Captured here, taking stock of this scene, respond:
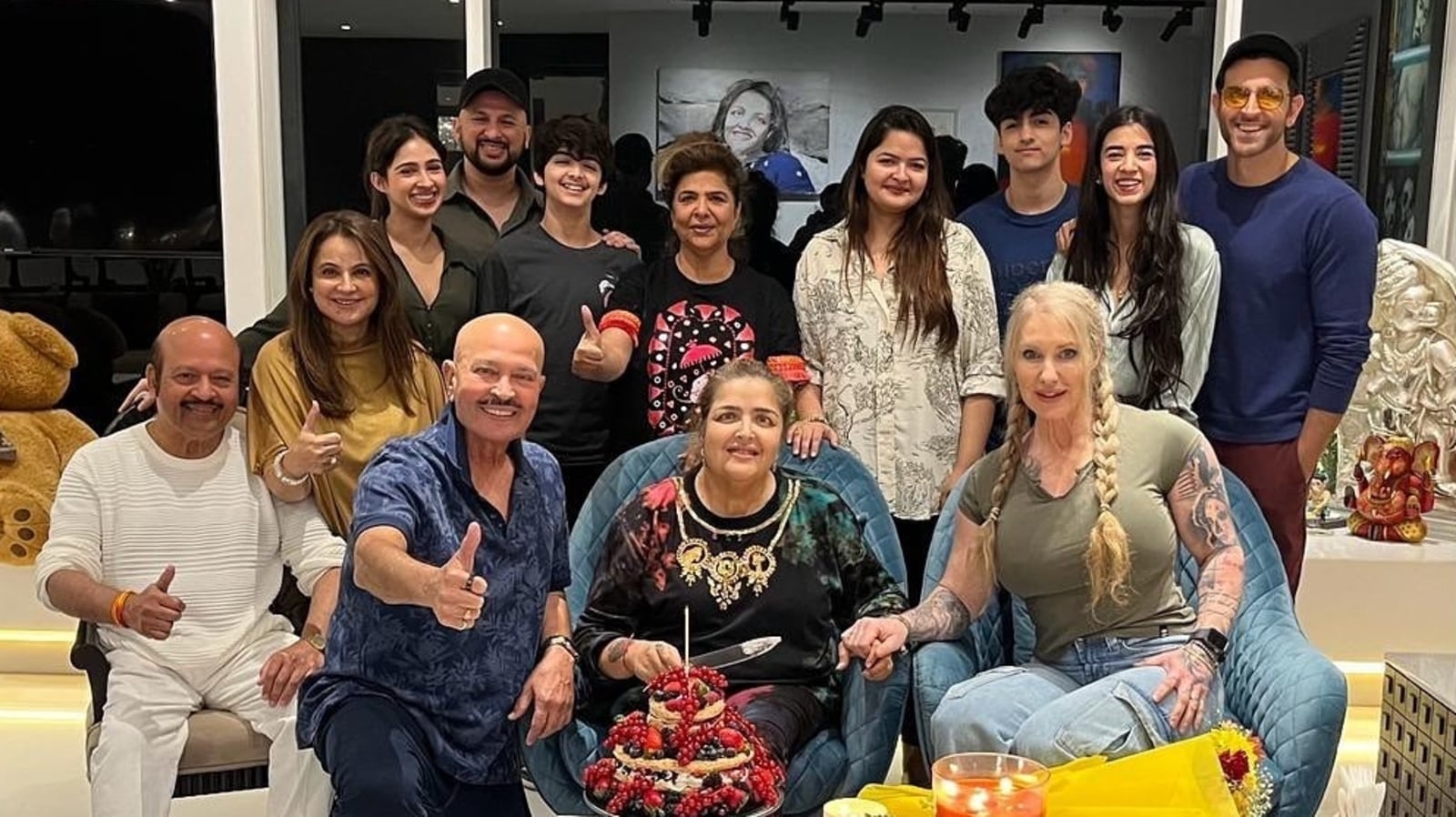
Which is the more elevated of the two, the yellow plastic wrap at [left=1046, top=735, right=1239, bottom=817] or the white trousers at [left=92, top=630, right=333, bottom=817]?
the yellow plastic wrap at [left=1046, top=735, right=1239, bottom=817]

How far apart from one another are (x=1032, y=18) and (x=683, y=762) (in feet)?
10.1

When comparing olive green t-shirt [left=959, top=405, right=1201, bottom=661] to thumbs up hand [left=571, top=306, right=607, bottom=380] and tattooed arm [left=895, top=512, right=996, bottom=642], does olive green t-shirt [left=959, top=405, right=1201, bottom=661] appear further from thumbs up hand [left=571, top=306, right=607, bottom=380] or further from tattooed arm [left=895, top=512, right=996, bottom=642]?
thumbs up hand [left=571, top=306, right=607, bottom=380]

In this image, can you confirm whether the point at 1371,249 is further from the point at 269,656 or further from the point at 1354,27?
the point at 269,656

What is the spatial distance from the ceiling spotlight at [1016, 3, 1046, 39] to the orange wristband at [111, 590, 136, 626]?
3111 mm

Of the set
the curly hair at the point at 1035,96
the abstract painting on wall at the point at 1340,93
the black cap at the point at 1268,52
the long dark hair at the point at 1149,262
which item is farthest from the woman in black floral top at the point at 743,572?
the abstract painting on wall at the point at 1340,93

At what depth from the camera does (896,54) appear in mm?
4227

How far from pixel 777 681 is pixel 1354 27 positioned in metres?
3.24

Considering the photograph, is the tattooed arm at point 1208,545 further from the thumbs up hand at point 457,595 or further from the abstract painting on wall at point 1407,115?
the abstract painting on wall at point 1407,115

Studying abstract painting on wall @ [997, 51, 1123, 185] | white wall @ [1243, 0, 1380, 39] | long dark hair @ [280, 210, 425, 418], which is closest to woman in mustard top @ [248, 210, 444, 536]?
long dark hair @ [280, 210, 425, 418]

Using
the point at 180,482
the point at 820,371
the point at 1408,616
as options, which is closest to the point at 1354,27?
the point at 1408,616

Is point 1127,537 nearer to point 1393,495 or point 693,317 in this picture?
point 693,317

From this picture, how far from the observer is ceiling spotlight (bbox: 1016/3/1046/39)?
420 cm

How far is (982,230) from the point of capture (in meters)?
3.05

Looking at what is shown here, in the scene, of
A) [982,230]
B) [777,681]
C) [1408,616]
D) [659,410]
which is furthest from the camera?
[1408,616]
